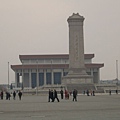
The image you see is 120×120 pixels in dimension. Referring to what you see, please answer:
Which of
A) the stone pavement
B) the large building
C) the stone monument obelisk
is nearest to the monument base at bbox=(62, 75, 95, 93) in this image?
the stone monument obelisk

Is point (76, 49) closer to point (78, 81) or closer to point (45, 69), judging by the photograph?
point (78, 81)

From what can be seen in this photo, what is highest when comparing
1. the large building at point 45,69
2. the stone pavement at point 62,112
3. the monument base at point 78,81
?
the large building at point 45,69

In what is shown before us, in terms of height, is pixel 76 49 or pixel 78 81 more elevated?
pixel 76 49

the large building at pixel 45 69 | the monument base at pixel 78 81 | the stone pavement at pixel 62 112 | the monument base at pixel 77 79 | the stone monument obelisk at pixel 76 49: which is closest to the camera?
the stone pavement at pixel 62 112

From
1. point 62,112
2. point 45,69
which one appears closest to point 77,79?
point 45,69

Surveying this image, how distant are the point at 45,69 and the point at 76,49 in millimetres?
39087

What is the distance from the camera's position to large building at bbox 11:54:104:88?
12900 centimetres

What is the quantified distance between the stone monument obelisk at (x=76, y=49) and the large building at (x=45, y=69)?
30656 mm

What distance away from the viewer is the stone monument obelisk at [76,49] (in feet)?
302

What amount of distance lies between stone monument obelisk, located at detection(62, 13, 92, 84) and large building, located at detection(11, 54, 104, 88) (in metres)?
30.7

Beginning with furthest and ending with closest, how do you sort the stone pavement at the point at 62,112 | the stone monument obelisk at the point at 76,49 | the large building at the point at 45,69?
the large building at the point at 45,69, the stone monument obelisk at the point at 76,49, the stone pavement at the point at 62,112

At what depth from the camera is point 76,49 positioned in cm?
9206

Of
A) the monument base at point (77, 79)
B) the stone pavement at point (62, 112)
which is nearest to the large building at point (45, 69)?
the monument base at point (77, 79)

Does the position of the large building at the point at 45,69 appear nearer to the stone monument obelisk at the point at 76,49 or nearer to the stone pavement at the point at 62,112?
the stone monument obelisk at the point at 76,49
